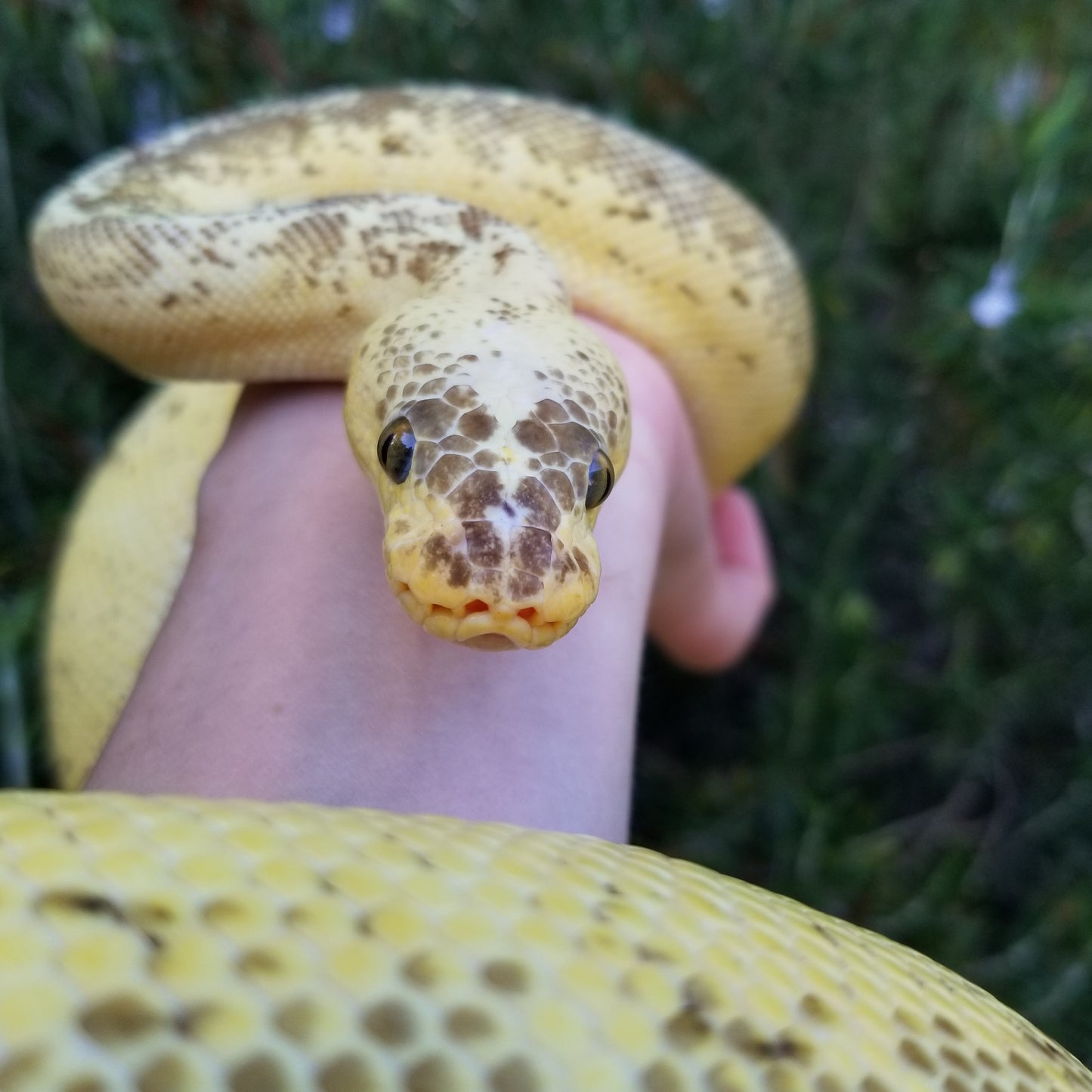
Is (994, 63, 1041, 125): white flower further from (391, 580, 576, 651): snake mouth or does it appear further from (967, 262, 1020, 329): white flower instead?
(391, 580, 576, 651): snake mouth

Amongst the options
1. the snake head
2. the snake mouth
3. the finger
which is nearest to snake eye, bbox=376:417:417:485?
the snake head

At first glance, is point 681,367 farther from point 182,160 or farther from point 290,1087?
point 290,1087

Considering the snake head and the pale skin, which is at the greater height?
the snake head

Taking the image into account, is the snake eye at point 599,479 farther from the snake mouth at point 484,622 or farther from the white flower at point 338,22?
the white flower at point 338,22

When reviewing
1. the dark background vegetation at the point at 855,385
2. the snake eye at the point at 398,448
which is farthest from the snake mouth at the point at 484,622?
the dark background vegetation at the point at 855,385

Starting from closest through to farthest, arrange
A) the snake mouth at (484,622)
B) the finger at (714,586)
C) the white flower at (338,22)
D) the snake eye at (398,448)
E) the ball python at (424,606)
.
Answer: the ball python at (424,606), the snake mouth at (484,622), the snake eye at (398,448), the finger at (714,586), the white flower at (338,22)

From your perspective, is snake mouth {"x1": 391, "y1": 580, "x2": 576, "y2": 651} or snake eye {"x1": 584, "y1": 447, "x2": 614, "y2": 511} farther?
snake eye {"x1": 584, "y1": 447, "x2": 614, "y2": 511}

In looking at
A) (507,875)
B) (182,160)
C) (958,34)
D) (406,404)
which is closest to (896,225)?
(958,34)
